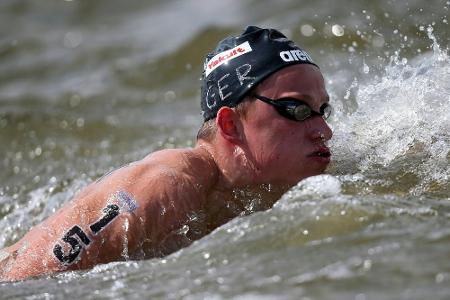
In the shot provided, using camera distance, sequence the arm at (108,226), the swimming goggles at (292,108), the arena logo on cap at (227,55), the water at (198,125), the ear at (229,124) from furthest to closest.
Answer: the arena logo on cap at (227,55), the ear at (229,124), the swimming goggles at (292,108), the arm at (108,226), the water at (198,125)

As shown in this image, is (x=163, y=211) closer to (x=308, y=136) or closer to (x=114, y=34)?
(x=308, y=136)

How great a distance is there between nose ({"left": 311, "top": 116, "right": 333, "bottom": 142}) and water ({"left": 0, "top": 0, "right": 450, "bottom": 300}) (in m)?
0.27

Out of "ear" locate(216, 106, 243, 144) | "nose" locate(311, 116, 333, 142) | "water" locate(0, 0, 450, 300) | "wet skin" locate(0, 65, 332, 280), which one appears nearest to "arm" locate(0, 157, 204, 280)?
"wet skin" locate(0, 65, 332, 280)

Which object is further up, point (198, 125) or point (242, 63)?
point (242, 63)

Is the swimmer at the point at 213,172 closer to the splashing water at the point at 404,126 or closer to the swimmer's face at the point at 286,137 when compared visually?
the swimmer's face at the point at 286,137

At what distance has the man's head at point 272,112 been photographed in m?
5.57

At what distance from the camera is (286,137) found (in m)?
5.58

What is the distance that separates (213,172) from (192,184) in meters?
0.29

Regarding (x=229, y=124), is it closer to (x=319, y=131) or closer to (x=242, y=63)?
(x=242, y=63)

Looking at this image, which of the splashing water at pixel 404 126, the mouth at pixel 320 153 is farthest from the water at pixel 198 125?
the mouth at pixel 320 153

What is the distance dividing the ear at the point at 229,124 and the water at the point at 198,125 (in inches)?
27.9

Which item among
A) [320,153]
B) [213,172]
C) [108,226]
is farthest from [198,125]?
[108,226]

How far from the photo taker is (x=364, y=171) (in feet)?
19.5

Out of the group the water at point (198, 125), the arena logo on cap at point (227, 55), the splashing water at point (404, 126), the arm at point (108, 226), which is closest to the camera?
the water at point (198, 125)
